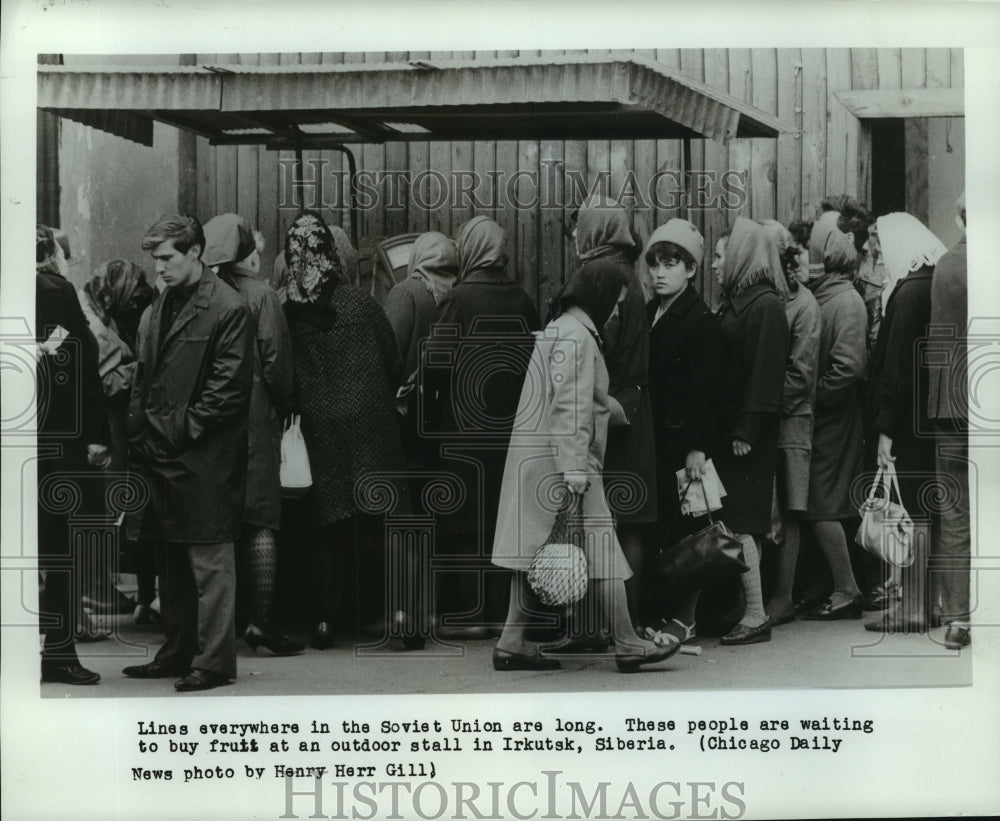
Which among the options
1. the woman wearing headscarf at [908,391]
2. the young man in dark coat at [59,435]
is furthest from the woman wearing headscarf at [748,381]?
the young man in dark coat at [59,435]

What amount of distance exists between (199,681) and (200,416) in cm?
120

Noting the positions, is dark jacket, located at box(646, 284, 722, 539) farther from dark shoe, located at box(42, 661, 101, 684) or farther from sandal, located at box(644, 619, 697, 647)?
dark shoe, located at box(42, 661, 101, 684)

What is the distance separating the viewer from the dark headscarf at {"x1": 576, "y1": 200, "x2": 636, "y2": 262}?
1005cm

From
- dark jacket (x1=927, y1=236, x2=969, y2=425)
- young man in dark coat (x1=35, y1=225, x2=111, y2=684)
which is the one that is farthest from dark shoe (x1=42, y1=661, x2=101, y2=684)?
dark jacket (x1=927, y1=236, x2=969, y2=425)

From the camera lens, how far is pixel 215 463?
31.7 feet

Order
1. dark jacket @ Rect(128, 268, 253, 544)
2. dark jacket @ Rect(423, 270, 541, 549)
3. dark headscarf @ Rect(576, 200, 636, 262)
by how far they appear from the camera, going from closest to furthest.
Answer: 1. dark jacket @ Rect(128, 268, 253, 544)
2. dark jacket @ Rect(423, 270, 541, 549)
3. dark headscarf @ Rect(576, 200, 636, 262)

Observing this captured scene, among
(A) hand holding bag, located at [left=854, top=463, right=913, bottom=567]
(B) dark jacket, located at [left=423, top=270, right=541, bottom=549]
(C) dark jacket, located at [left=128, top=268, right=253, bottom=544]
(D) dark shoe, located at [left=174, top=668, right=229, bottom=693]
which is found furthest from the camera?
(A) hand holding bag, located at [left=854, top=463, right=913, bottom=567]

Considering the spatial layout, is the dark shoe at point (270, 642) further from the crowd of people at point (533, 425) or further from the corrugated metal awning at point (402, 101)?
the corrugated metal awning at point (402, 101)

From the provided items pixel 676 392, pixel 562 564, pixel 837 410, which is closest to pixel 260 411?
pixel 562 564

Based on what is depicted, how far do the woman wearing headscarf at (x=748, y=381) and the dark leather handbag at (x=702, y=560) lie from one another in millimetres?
123

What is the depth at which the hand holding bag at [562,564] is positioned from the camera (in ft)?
32.0

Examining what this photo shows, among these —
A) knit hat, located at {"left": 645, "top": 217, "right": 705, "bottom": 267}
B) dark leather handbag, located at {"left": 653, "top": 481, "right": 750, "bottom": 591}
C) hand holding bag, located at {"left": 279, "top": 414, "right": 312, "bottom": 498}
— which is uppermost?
knit hat, located at {"left": 645, "top": 217, "right": 705, "bottom": 267}

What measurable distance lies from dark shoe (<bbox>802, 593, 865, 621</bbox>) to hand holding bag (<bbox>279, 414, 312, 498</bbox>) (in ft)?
8.08

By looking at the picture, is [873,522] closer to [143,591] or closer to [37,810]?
[143,591]
